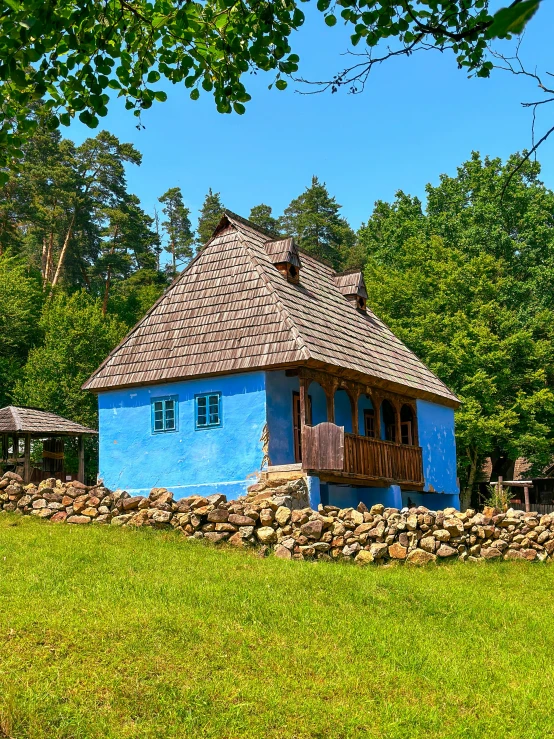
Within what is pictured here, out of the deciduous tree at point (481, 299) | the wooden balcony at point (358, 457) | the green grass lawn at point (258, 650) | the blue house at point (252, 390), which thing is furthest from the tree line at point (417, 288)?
the green grass lawn at point (258, 650)

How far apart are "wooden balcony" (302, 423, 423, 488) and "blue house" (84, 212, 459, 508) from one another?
0.03 meters

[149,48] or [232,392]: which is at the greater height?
[149,48]

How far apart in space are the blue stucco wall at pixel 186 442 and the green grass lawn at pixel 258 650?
4.88 metres

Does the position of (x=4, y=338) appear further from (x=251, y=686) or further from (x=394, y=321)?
(x=251, y=686)

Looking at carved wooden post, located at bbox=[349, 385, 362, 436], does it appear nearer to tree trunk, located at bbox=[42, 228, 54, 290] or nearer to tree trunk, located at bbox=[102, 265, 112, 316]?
tree trunk, located at bbox=[102, 265, 112, 316]

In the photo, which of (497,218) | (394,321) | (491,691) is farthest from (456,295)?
(491,691)

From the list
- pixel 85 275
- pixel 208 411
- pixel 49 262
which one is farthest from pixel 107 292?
pixel 208 411

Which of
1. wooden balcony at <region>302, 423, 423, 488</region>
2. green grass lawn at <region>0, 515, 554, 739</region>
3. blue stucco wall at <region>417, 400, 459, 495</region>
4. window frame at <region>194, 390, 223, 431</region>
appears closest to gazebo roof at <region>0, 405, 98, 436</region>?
window frame at <region>194, 390, 223, 431</region>

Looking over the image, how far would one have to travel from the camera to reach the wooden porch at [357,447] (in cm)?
1766

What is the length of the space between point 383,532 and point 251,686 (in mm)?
7888

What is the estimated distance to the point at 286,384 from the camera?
63.5ft

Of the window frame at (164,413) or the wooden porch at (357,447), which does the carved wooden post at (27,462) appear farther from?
the wooden porch at (357,447)

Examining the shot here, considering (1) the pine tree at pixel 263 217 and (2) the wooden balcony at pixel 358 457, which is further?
(1) the pine tree at pixel 263 217

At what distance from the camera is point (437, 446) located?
24438mm
